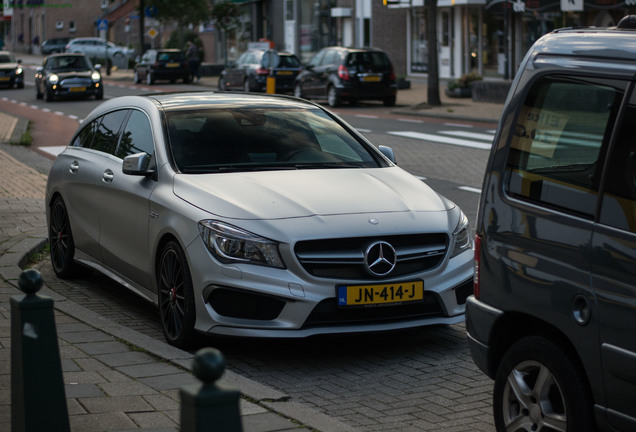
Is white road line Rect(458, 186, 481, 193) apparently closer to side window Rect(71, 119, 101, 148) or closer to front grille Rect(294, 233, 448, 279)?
side window Rect(71, 119, 101, 148)

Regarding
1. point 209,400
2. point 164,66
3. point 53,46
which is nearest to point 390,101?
point 164,66

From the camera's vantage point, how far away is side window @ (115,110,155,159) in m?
7.61

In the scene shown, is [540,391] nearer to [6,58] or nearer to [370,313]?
[370,313]

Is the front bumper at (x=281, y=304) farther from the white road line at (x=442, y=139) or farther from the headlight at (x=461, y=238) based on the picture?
the white road line at (x=442, y=139)

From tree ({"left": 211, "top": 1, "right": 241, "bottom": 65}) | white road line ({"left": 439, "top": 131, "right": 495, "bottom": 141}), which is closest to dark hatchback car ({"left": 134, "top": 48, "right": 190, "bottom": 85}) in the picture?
tree ({"left": 211, "top": 1, "right": 241, "bottom": 65})

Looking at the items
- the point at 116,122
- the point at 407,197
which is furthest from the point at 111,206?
the point at 407,197

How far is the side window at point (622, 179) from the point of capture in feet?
13.2

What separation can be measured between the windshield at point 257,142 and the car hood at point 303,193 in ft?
0.64

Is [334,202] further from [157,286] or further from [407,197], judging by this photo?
[157,286]

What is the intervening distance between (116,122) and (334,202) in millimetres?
2528

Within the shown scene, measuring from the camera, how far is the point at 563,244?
424 centimetres

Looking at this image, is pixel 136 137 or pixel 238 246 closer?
pixel 238 246

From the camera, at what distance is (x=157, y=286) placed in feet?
22.6

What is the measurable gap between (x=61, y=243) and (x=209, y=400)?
638 cm
